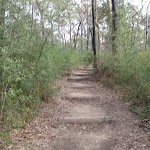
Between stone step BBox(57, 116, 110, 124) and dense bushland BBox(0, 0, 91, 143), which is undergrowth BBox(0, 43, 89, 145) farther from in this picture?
stone step BBox(57, 116, 110, 124)

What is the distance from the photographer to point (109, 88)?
602 centimetres

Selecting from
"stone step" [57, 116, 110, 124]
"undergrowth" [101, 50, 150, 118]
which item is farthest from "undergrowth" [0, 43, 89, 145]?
"undergrowth" [101, 50, 150, 118]

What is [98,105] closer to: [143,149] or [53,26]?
[143,149]

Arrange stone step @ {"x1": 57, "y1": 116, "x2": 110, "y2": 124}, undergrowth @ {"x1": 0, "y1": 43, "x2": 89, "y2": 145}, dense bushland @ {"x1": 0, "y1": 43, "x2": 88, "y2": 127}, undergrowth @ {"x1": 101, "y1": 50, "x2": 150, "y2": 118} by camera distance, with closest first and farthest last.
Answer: undergrowth @ {"x1": 0, "y1": 43, "x2": 89, "y2": 145} → dense bushland @ {"x1": 0, "y1": 43, "x2": 88, "y2": 127} → stone step @ {"x1": 57, "y1": 116, "x2": 110, "y2": 124} → undergrowth @ {"x1": 101, "y1": 50, "x2": 150, "y2": 118}

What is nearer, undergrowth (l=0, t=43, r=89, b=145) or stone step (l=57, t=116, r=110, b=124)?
undergrowth (l=0, t=43, r=89, b=145)

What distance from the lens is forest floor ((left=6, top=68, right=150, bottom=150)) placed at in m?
2.86

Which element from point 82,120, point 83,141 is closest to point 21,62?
point 82,120

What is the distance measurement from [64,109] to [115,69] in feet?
9.15

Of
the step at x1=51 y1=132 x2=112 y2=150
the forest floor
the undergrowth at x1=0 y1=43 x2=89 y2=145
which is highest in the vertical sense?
the undergrowth at x1=0 y1=43 x2=89 y2=145

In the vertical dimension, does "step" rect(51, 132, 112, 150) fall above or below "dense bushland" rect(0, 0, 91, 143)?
below

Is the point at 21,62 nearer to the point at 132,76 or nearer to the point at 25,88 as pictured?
the point at 25,88

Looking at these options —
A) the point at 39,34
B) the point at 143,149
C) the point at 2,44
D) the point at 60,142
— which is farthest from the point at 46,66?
the point at 143,149

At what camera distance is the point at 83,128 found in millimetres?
3561

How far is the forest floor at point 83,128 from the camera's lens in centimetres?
286
